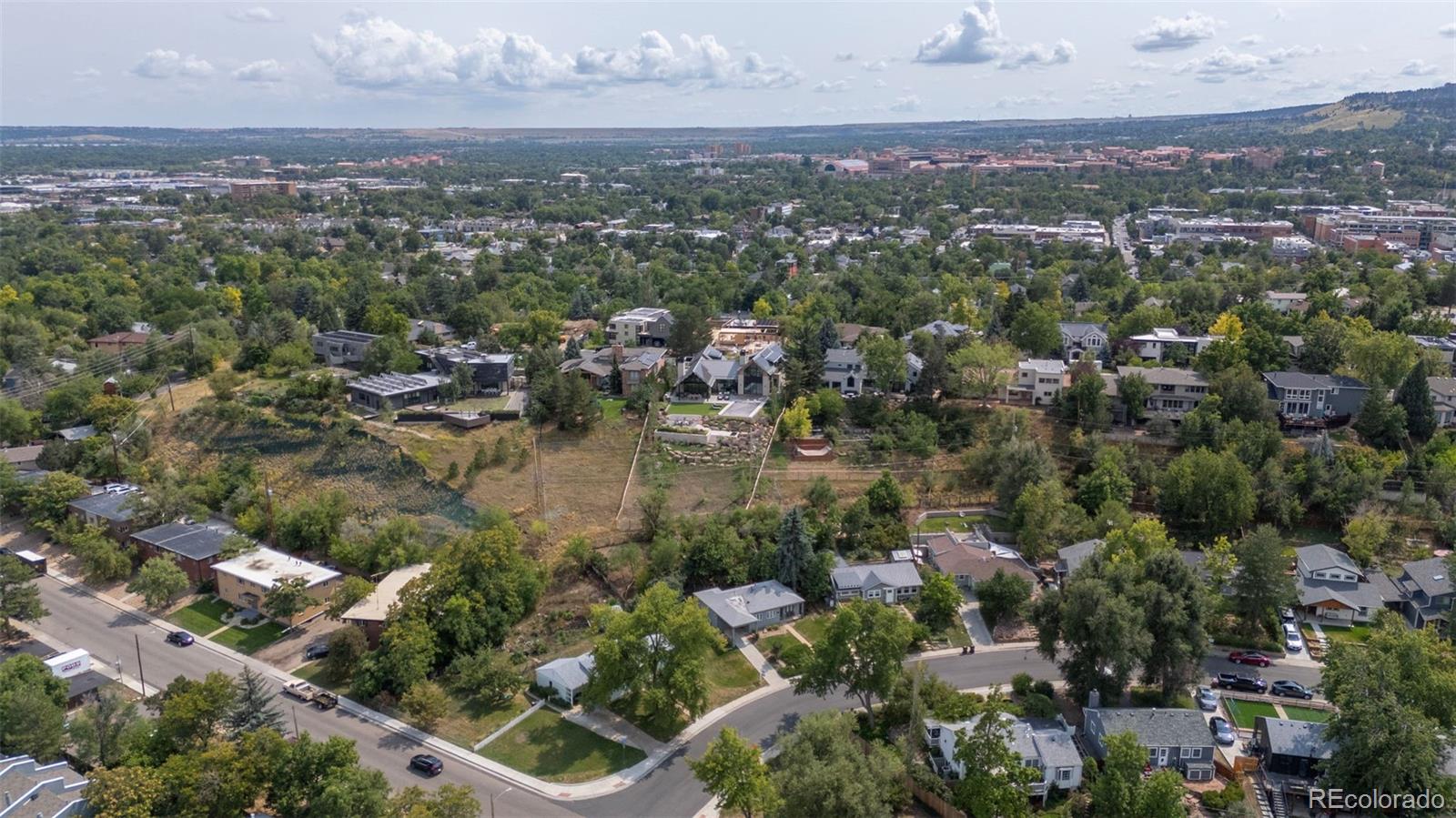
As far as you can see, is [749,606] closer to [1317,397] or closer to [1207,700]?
[1207,700]

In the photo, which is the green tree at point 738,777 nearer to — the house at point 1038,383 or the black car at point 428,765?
the black car at point 428,765


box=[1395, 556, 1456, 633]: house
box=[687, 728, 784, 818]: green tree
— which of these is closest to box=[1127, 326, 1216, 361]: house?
box=[1395, 556, 1456, 633]: house

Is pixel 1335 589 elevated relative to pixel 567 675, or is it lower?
elevated

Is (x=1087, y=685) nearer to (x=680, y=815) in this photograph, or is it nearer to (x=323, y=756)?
(x=680, y=815)

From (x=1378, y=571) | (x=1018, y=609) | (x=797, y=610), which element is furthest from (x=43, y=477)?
(x=1378, y=571)

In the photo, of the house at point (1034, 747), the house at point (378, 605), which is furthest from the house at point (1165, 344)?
the house at point (378, 605)

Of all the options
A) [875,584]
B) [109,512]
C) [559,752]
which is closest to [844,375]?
[875,584]
